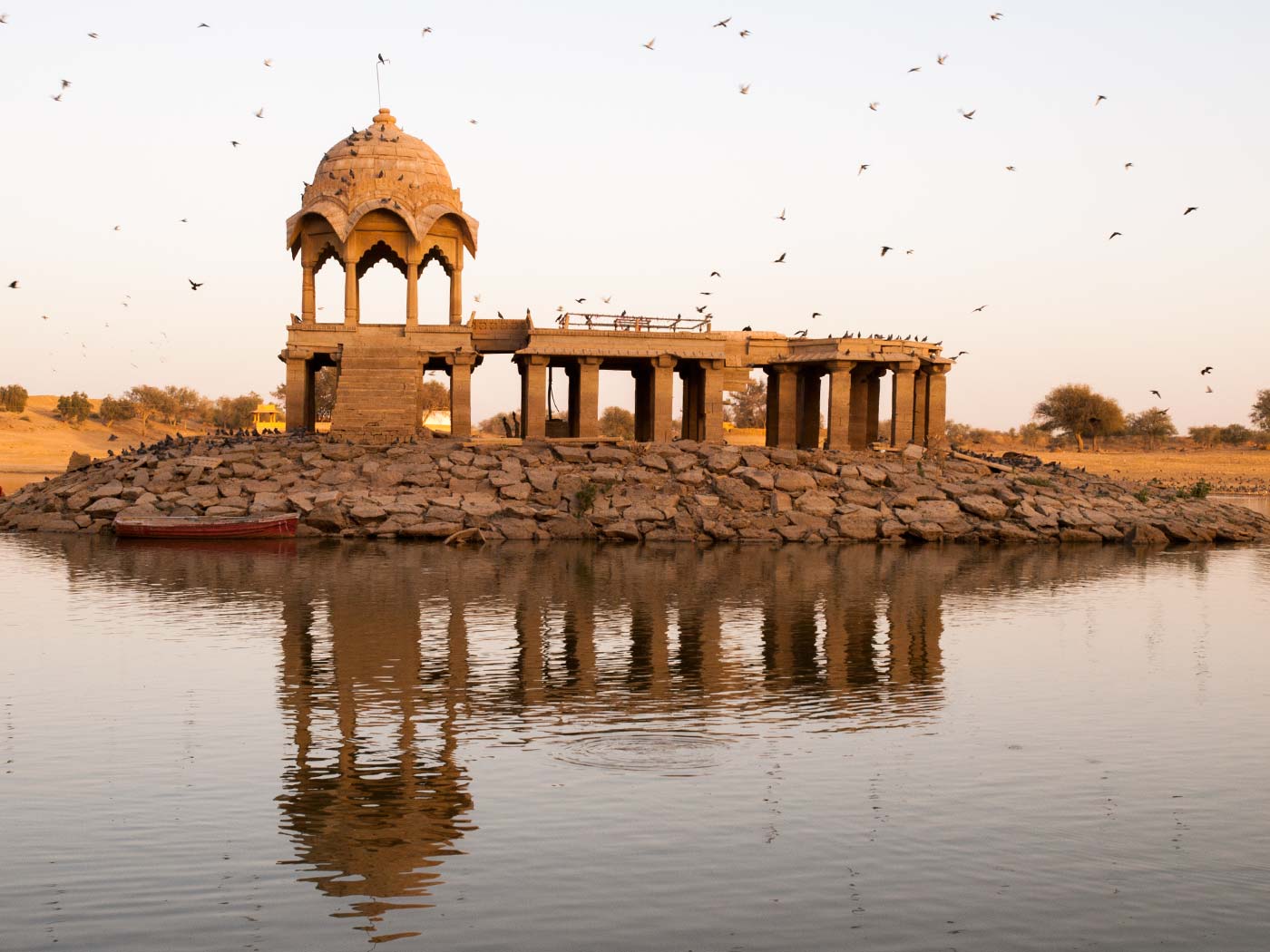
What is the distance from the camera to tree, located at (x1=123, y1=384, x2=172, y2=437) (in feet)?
307

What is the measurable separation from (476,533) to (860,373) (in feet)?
51.0

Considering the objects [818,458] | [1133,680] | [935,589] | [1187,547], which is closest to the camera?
[1133,680]

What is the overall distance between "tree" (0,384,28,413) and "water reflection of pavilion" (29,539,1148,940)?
66107 mm

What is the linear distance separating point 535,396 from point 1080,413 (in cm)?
5737

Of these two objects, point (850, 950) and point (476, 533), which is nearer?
point (850, 950)

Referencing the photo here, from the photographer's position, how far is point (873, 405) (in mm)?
43875

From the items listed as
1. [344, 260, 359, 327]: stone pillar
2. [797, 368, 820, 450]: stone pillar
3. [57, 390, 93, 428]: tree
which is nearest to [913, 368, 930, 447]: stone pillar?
[797, 368, 820, 450]: stone pillar

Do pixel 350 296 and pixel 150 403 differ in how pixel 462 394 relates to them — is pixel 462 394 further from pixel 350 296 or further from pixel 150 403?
pixel 150 403

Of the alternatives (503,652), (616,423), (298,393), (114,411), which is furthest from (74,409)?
(503,652)

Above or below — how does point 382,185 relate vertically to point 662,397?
above

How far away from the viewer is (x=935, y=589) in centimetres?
2398

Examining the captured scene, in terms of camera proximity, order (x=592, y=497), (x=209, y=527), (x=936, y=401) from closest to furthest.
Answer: (x=209, y=527) < (x=592, y=497) < (x=936, y=401)

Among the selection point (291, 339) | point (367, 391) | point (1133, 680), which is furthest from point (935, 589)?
point (291, 339)

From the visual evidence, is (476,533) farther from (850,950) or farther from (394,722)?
(850,950)
